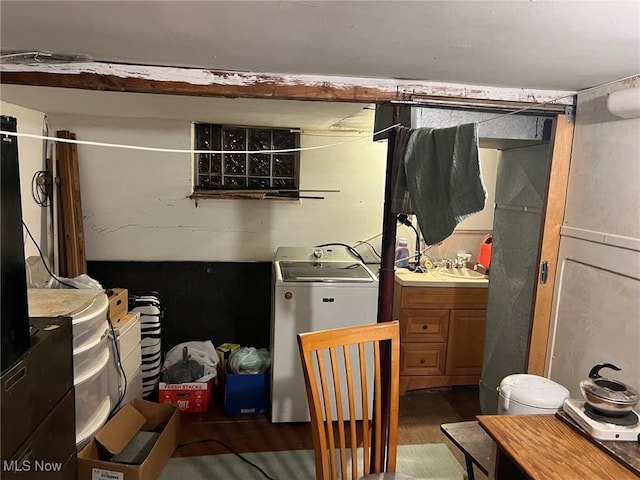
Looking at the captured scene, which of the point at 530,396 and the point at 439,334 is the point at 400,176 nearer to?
the point at 530,396

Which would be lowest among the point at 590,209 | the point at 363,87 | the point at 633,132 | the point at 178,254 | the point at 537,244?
the point at 178,254

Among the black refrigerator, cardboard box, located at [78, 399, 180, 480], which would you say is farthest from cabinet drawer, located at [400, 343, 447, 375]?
the black refrigerator

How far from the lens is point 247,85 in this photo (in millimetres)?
1922

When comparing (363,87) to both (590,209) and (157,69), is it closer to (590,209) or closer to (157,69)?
(157,69)

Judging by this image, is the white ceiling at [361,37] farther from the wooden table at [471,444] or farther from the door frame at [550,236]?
the wooden table at [471,444]

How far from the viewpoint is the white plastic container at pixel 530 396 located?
164 cm

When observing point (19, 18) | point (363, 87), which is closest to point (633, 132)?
point (363, 87)

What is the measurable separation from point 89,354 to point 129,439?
57cm

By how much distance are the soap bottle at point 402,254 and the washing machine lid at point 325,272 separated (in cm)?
57

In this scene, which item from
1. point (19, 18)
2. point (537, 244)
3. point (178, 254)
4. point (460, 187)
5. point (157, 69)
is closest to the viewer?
point (19, 18)

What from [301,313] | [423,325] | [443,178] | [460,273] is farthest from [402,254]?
[443,178]

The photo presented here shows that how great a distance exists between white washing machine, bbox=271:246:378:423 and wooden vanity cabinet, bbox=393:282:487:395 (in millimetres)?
494

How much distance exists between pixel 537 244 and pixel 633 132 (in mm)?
705

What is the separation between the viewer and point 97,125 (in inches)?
126
